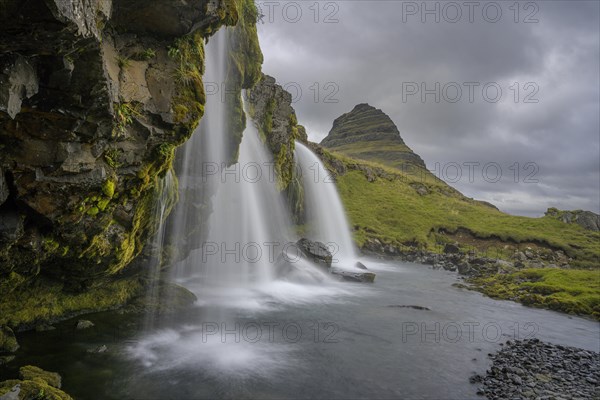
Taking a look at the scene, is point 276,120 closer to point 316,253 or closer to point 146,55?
point 316,253

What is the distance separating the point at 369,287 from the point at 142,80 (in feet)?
94.9

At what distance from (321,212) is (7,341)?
166ft

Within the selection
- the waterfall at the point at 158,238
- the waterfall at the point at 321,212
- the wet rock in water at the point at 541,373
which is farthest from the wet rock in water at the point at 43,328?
the waterfall at the point at 321,212

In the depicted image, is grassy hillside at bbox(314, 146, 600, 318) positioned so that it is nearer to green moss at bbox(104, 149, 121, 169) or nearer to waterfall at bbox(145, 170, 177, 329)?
waterfall at bbox(145, 170, 177, 329)

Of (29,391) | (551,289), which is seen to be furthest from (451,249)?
(29,391)

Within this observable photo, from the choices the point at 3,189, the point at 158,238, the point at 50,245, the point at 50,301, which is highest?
the point at 3,189

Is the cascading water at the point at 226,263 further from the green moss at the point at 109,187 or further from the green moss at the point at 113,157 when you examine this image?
the green moss at the point at 113,157

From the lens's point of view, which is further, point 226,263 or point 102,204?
point 226,263

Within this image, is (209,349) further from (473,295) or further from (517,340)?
(473,295)

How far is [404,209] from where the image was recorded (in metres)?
89.7

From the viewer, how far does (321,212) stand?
60938 millimetres

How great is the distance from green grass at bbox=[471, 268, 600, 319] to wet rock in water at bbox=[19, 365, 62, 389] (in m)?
35.6

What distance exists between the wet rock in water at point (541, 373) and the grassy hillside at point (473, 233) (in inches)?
604

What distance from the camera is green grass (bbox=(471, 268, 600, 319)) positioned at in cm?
3044
